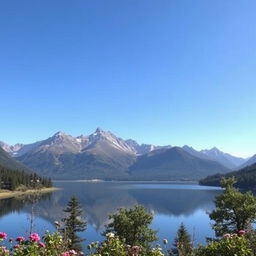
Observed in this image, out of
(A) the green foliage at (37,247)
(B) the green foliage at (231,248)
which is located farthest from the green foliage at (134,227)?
(A) the green foliage at (37,247)

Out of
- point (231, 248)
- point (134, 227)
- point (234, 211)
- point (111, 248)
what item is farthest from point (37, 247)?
point (134, 227)

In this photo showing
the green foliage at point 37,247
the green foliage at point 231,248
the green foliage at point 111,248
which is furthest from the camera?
the green foliage at point 231,248

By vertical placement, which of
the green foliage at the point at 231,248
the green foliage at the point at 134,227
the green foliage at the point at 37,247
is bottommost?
the green foliage at the point at 134,227

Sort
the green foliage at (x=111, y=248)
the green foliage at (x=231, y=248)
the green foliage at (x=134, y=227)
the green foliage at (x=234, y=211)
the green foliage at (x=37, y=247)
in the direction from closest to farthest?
the green foliage at (x=37, y=247), the green foliage at (x=111, y=248), the green foliage at (x=231, y=248), the green foliage at (x=234, y=211), the green foliage at (x=134, y=227)

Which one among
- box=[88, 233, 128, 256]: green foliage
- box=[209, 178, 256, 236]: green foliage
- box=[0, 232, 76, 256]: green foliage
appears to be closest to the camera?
box=[0, 232, 76, 256]: green foliage

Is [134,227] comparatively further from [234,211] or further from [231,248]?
[231,248]

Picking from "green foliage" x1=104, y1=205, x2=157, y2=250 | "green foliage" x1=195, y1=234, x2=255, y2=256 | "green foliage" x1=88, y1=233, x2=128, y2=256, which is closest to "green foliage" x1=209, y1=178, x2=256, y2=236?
"green foliage" x1=104, y1=205, x2=157, y2=250

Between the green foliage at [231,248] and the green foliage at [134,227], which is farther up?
the green foliage at [231,248]

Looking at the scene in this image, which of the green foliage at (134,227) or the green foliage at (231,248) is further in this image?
the green foliage at (134,227)

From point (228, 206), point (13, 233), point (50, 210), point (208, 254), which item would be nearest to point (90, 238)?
point (13, 233)

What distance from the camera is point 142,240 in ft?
168

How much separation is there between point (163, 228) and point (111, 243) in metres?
107

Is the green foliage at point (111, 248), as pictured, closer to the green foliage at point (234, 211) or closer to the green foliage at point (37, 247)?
the green foliage at point (37, 247)

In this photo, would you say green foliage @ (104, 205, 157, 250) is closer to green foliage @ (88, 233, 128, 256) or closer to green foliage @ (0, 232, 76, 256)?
green foliage @ (88, 233, 128, 256)
